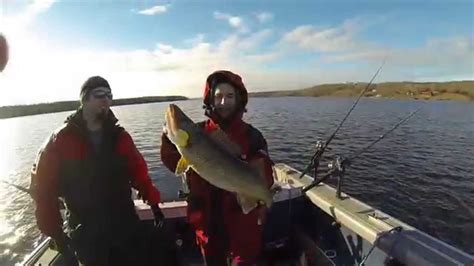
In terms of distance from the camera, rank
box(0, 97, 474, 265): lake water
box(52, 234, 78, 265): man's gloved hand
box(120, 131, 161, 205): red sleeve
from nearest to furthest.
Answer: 1. box(52, 234, 78, 265): man's gloved hand
2. box(120, 131, 161, 205): red sleeve
3. box(0, 97, 474, 265): lake water

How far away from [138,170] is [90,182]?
0.45 meters

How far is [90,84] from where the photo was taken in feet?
10.7

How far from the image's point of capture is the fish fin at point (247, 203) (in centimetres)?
303

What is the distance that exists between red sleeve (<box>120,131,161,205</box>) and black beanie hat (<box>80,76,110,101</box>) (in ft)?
1.55

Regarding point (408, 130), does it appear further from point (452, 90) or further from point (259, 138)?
point (452, 90)

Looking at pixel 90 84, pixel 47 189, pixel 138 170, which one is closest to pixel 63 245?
pixel 47 189

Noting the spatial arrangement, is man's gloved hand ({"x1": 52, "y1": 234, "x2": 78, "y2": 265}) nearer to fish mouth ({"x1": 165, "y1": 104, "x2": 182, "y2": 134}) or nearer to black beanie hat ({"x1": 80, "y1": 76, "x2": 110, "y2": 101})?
black beanie hat ({"x1": 80, "y1": 76, "x2": 110, "y2": 101})

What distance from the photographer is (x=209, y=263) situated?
345 cm

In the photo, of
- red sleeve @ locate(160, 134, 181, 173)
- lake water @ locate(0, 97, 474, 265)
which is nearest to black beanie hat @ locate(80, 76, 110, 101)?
red sleeve @ locate(160, 134, 181, 173)

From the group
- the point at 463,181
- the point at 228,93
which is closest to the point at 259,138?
the point at 228,93

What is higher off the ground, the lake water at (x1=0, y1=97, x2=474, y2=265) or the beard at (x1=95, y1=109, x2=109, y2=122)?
the beard at (x1=95, y1=109, x2=109, y2=122)

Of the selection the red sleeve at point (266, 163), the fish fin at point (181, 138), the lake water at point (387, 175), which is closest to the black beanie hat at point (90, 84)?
the fish fin at point (181, 138)

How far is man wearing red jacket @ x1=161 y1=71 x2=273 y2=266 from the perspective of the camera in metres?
3.35

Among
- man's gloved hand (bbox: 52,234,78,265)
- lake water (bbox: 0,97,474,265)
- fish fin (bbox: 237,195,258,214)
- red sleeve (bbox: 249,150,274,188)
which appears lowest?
lake water (bbox: 0,97,474,265)
